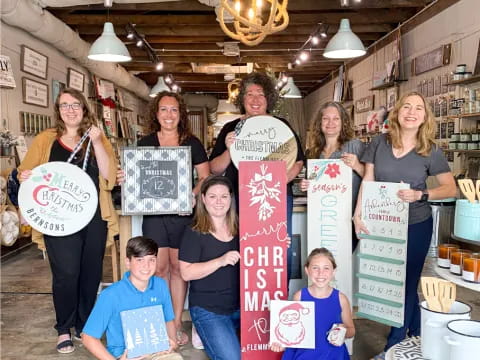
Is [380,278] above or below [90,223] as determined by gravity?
below

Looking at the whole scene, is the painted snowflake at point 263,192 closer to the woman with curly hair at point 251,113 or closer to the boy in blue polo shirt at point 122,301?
the woman with curly hair at point 251,113

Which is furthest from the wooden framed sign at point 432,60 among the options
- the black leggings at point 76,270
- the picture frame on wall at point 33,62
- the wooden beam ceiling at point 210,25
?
the picture frame on wall at point 33,62

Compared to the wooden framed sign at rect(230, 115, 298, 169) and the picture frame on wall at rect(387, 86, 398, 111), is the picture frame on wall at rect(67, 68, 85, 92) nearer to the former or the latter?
the picture frame on wall at rect(387, 86, 398, 111)

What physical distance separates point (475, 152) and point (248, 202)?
370cm

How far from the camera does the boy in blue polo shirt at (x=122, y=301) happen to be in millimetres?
1918

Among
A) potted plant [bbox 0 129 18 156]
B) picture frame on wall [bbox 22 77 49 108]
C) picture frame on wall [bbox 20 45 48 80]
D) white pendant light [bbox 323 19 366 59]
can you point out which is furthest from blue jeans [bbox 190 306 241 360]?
picture frame on wall [bbox 20 45 48 80]

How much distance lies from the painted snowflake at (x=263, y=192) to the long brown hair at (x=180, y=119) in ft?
1.93

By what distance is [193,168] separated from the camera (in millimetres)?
2809

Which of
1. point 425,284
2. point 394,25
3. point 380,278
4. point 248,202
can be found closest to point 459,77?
point 394,25

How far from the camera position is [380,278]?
8.52ft

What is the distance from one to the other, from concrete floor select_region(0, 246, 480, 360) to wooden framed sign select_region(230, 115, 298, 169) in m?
1.21

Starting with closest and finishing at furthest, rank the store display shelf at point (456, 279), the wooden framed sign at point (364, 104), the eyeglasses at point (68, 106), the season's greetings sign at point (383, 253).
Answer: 1. the store display shelf at point (456, 279)
2. the season's greetings sign at point (383, 253)
3. the eyeglasses at point (68, 106)
4. the wooden framed sign at point (364, 104)

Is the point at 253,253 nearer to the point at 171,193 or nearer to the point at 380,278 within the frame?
the point at 171,193

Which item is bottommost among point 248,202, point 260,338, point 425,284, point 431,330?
point 260,338
